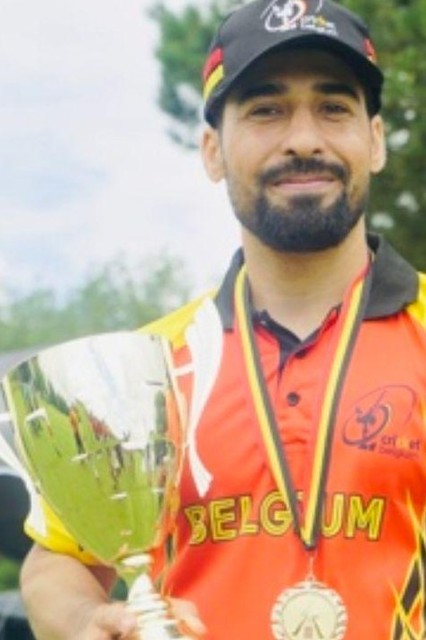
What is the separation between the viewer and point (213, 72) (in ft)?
8.06

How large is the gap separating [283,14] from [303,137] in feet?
0.59

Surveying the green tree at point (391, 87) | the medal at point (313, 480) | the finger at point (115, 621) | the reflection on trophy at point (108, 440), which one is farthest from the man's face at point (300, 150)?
the green tree at point (391, 87)

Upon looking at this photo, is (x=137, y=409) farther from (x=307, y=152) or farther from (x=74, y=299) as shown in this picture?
(x=74, y=299)

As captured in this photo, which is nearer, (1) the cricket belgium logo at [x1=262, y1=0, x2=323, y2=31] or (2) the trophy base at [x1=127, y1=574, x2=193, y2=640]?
(2) the trophy base at [x1=127, y1=574, x2=193, y2=640]

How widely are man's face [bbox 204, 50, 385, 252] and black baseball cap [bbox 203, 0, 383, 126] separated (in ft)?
0.05

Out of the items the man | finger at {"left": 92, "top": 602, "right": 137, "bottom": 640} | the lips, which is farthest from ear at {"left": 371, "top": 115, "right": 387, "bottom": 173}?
finger at {"left": 92, "top": 602, "right": 137, "bottom": 640}

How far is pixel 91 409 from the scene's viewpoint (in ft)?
7.20

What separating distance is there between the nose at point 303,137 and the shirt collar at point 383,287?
7.8 inches

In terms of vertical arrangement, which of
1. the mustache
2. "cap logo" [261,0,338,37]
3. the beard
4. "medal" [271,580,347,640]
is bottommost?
"medal" [271,580,347,640]

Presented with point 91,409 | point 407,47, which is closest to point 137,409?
point 91,409

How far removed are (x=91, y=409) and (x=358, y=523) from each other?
1.10ft

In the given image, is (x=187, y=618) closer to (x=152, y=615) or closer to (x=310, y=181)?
(x=152, y=615)

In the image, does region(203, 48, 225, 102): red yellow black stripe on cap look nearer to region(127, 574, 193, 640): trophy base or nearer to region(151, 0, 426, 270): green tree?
region(127, 574, 193, 640): trophy base

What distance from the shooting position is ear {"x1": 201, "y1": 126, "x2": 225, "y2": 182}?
8.13 feet
